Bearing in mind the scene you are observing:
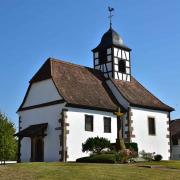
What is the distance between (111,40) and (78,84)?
801 centimetres

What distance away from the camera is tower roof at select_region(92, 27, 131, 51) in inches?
1657

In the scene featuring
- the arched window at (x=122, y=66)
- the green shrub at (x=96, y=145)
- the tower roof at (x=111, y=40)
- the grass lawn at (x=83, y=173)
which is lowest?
the grass lawn at (x=83, y=173)

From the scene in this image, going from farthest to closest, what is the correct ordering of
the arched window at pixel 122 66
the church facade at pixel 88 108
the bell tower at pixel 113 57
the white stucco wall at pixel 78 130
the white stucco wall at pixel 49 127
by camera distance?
the arched window at pixel 122 66, the bell tower at pixel 113 57, the church facade at pixel 88 108, the white stucco wall at pixel 49 127, the white stucco wall at pixel 78 130

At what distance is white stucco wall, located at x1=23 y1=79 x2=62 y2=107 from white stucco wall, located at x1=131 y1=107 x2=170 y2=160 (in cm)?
818

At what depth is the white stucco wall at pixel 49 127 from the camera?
32.8 meters

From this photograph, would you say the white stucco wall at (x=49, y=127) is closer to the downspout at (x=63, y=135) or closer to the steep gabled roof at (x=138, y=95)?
the downspout at (x=63, y=135)

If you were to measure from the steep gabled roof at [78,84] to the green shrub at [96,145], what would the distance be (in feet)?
11.1

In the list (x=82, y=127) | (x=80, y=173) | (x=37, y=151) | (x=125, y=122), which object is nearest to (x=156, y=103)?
(x=125, y=122)

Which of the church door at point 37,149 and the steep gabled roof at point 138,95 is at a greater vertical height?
the steep gabled roof at point 138,95

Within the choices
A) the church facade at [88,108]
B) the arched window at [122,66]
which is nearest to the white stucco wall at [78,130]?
the church facade at [88,108]

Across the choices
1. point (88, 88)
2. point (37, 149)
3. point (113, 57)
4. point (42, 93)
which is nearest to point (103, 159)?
point (37, 149)

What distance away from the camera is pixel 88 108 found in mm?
34344

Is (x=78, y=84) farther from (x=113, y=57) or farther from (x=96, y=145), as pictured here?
(x=96, y=145)

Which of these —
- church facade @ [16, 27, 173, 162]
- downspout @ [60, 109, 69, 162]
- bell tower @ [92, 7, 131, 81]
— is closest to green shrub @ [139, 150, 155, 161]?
church facade @ [16, 27, 173, 162]
